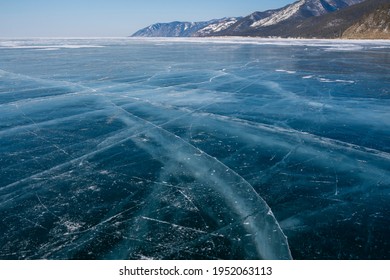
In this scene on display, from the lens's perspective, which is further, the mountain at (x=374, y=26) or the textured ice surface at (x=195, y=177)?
the mountain at (x=374, y=26)

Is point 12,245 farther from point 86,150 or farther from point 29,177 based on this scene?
point 86,150

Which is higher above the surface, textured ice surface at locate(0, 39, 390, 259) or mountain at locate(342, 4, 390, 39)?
mountain at locate(342, 4, 390, 39)

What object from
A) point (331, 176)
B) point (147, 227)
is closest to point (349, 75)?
point (331, 176)

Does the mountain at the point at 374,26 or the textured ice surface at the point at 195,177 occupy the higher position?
the mountain at the point at 374,26

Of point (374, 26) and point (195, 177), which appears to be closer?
point (195, 177)

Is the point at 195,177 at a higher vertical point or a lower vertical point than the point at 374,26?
lower
